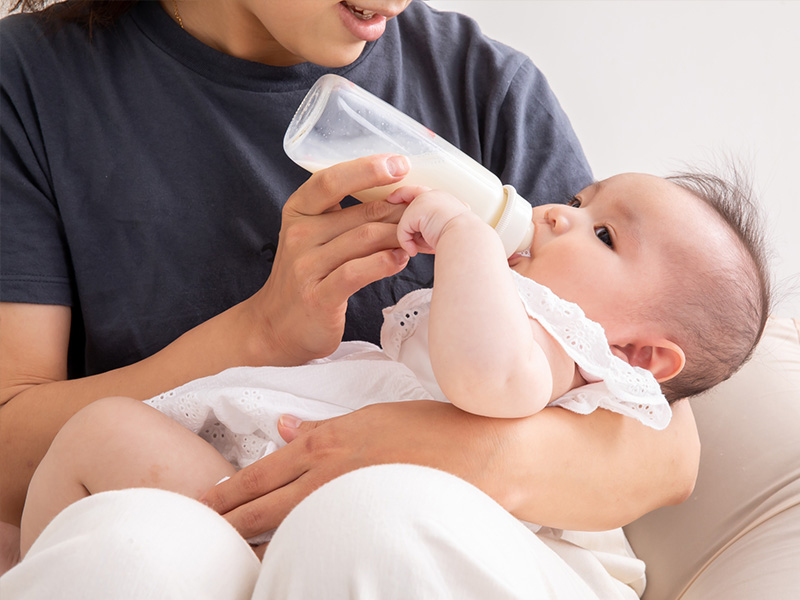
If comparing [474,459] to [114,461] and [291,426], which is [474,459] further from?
[114,461]

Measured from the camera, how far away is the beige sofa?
0.95 meters

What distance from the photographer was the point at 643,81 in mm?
2020

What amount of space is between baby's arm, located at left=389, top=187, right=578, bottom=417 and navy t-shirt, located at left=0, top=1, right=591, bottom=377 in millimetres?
473

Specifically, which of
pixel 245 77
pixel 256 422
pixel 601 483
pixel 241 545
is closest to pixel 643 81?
pixel 245 77

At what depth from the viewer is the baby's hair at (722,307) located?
0.90 metres

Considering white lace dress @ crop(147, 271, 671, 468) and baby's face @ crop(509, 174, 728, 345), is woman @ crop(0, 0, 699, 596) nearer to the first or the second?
white lace dress @ crop(147, 271, 671, 468)

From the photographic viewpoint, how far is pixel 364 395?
0.98 metres

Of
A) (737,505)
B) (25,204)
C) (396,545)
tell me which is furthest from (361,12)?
(737,505)

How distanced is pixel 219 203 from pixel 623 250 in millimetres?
647

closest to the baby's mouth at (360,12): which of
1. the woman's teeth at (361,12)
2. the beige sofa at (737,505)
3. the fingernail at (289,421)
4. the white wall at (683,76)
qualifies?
the woman's teeth at (361,12)

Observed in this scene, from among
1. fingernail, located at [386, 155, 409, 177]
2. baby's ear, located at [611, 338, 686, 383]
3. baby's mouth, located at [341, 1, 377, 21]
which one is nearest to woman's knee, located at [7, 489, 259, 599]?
fingernail, located at [386, 155, 409, 177]

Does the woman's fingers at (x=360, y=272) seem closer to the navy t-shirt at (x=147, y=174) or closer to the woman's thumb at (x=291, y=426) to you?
the woman's thumb at (x=291, y=426)

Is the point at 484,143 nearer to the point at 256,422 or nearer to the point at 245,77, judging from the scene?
the point at 245,77

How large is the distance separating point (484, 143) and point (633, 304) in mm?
503
